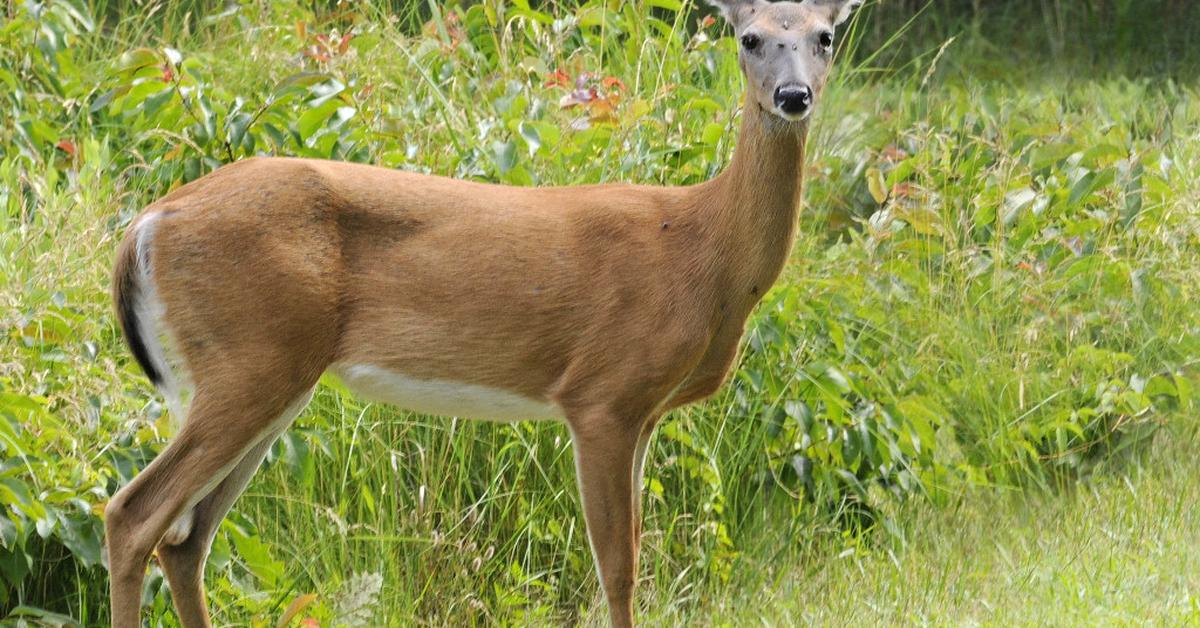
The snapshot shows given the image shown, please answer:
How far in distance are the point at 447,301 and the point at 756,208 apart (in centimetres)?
74

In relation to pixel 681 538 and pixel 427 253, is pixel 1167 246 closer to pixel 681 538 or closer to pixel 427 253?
pixel 681 538

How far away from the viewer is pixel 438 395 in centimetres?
431

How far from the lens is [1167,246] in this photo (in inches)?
265

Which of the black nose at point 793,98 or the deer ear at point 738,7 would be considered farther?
the deer ear at point 738,7

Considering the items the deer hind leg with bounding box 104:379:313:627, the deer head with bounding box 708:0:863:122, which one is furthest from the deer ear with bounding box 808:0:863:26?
the deer hind leg with bounding box 104:379:313:627

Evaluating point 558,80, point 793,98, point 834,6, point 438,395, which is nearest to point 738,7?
point 834,6

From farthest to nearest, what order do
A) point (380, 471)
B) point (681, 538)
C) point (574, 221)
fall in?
point (681, 538) → point (380, 471) → point (574, 221)

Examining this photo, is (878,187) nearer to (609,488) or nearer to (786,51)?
(786,51)

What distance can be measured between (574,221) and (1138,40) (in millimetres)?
7280

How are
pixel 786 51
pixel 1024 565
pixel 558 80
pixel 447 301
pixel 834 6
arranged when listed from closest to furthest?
pixel 786 51 → pixel 447 301 → pixel 834 6 → pixel 1024 565 → pixel 558 80

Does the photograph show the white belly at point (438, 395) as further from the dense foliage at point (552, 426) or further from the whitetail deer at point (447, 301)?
the dense foliage at point (552, 426)

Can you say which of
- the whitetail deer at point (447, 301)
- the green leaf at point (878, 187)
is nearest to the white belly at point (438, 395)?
the whitetail deer at point (447, 301)

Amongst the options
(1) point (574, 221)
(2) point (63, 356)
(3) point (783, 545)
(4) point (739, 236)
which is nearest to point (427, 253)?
(1) point (574, 221)

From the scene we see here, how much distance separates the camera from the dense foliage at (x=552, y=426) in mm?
4727
